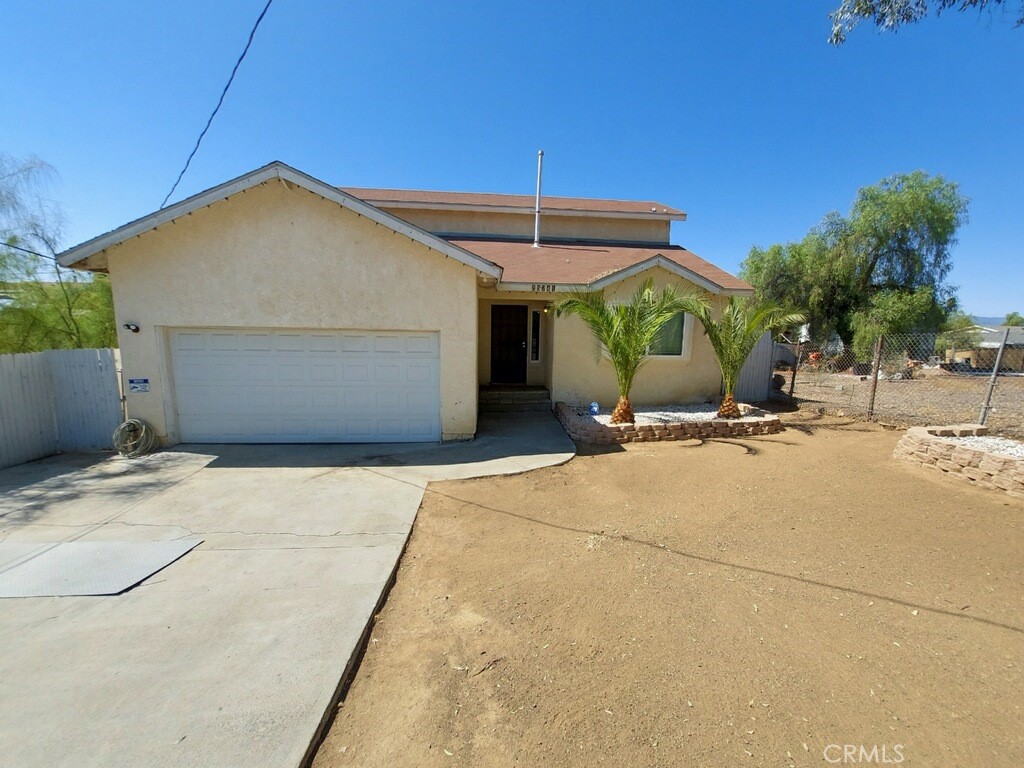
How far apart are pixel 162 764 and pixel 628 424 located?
7237 mm

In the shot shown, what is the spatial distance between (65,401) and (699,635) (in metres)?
10.1

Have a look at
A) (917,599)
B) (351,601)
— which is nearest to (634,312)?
(917,599)

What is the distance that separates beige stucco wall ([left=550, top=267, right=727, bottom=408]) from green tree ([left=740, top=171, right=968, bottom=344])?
16.5m

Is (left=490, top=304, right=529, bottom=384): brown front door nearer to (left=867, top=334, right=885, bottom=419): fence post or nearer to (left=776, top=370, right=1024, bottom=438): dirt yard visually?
(left=867, top=334, right=885, bottom=419): fence post

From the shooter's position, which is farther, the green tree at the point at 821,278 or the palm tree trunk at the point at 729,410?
the green tree at the point at 821,278

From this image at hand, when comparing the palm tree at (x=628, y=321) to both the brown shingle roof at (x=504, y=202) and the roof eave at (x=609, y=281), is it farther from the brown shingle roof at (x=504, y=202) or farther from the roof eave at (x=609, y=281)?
the brown shingle roof at (x=504, y=202)

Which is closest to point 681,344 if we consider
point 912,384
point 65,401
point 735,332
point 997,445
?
point 735,332

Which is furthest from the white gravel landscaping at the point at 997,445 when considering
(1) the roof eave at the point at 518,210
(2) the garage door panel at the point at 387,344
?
(1) the roof eave at the point at 518,210

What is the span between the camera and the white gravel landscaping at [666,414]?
27.5ft

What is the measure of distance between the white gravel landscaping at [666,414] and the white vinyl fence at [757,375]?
6.61 feet

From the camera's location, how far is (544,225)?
14766mm

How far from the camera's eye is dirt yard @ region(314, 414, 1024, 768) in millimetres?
2076

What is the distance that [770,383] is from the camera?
454 inches

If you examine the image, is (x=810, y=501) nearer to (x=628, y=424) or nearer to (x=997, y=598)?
(x=997, y=598)
